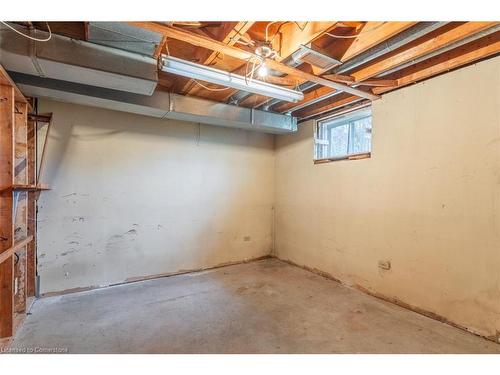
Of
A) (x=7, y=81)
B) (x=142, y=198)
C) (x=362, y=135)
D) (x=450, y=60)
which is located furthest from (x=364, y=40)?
(x=142, y=198)

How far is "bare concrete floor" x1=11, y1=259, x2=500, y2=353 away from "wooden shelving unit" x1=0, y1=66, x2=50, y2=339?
0.26m

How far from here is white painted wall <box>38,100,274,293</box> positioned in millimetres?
2990

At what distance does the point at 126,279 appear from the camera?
3332 mm

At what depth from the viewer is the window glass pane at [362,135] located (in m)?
3.17

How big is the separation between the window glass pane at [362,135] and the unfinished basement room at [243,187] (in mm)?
19

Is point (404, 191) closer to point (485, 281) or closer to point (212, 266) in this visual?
point (485, 281)

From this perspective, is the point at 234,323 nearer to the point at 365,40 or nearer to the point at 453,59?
the point at 365,40

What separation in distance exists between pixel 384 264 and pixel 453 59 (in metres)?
2.01

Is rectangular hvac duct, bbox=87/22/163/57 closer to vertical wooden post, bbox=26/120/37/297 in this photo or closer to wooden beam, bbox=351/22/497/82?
vertical wooden post, bbox=26/120/37/297

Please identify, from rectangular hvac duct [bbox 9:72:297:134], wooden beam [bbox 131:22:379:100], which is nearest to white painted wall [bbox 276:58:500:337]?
wooden beam [bbox 131:22:379:100]

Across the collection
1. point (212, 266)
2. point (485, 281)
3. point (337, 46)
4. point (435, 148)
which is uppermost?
point (337, 46)

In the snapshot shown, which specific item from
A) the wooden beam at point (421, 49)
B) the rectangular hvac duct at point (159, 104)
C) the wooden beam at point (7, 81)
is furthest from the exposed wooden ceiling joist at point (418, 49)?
the wooden beam at point (7, 81)
